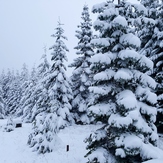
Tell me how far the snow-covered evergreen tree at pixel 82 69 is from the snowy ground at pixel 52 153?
3451 mm

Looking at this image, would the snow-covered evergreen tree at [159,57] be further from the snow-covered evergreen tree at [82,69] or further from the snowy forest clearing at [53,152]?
the snow-covered evergreen tree at [82,69]

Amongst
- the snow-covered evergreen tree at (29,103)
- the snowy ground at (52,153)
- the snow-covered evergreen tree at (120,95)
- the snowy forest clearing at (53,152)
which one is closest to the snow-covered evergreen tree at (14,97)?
the snow-covered evergreen tree at (29,103)

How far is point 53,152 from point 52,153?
10.6 inches

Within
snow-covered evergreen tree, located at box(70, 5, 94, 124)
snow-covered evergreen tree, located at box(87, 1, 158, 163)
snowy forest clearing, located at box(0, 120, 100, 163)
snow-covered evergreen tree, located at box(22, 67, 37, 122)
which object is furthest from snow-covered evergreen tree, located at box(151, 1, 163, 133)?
snow-covered evergreen tree, located at box(22, 67, 37, 122)

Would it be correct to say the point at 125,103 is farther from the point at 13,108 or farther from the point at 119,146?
the point at 13,108

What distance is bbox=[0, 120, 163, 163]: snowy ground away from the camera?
15.6 metres

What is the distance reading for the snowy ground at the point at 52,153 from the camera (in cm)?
1562

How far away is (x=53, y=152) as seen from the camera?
17453mm

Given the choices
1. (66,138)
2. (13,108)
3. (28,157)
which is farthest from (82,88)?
(13,108)

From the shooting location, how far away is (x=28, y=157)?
17234 mm

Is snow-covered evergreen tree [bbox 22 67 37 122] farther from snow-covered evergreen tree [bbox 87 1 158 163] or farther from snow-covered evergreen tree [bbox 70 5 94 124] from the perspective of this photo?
snow-covered evergreen tree [bbox 87 1 158 163]

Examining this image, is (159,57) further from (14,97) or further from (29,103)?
(14,97)

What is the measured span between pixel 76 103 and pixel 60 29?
10.0 m

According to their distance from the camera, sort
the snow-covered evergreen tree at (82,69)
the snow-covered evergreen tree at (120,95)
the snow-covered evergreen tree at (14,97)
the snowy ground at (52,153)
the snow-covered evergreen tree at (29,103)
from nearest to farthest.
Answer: the snow-covered evergreen tree at (120,95) < the snowy ground at (52,153) < the snow-covered evergreen tree at (82,69) < the snow-covered evergreen tree at (29,103) < the snow-covered evergreen tree at (14,97)
